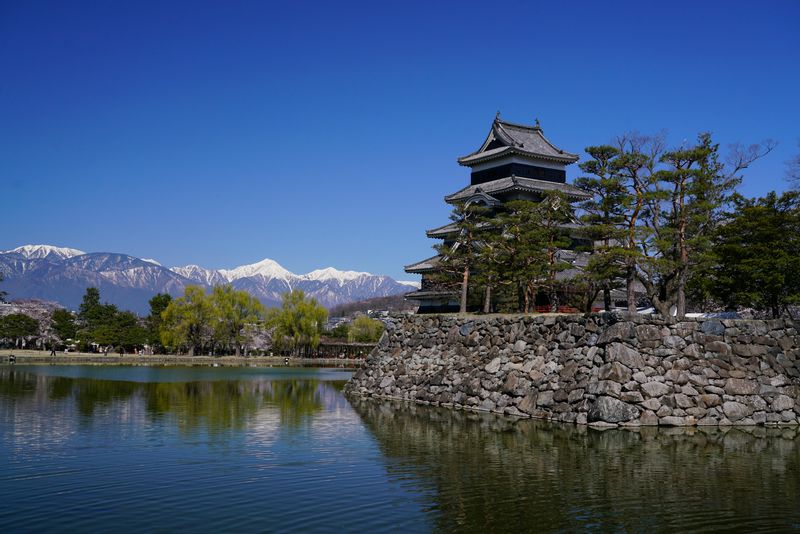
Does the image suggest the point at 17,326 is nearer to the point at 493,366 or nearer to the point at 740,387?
the point at 493,366

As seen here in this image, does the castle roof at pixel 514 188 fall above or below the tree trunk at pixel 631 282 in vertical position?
above

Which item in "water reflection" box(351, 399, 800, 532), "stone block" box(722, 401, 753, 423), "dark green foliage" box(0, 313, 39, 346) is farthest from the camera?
"dark green foliage" box(0, 313, 39, 346)

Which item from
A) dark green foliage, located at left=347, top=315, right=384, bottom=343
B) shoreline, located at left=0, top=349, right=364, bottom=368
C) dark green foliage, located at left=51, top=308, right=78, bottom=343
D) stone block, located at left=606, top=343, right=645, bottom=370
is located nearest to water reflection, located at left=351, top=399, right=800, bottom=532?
stone block, located at left=606, top=343, right=645, bottom=370

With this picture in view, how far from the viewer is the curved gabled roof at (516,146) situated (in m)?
37.0

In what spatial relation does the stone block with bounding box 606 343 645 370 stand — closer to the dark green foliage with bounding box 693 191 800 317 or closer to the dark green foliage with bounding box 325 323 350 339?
the dark green foliage with bounding box 693 191 800 317

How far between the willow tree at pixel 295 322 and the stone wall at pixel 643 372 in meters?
45.6

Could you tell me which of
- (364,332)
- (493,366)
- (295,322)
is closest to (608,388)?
(493,366)

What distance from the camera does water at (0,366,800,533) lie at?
9.05m

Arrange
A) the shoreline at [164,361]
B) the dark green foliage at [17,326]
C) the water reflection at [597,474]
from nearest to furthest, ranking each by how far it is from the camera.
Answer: the water reflection at [597,474] < the shoreline at [164,361] < the dark green foliage at [17,326]

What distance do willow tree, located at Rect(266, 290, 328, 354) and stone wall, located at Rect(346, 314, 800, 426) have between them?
45.6m

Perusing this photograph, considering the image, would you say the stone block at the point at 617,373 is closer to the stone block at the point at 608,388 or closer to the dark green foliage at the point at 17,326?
the stone block at the point at 608,388

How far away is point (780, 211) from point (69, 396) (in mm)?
26897

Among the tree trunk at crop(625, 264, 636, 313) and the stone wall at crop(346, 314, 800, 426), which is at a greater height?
the tree trunk at crop(625, 264, 636, 313)

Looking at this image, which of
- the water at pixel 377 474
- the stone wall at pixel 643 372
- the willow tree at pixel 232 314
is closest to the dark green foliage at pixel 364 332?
the willow tree at pixel 232 314
